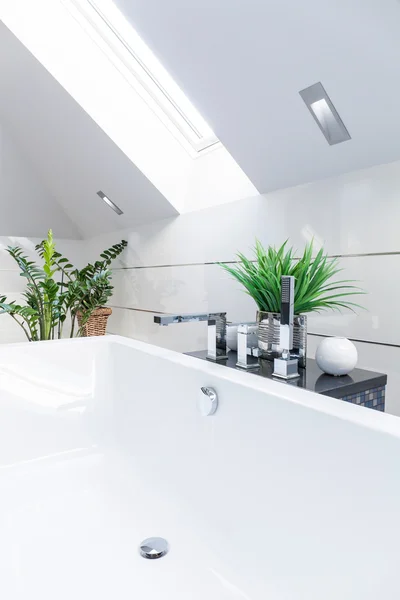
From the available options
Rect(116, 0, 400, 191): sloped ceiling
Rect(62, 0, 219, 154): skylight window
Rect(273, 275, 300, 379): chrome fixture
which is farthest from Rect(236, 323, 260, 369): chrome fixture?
Rect(62, 0, 219, 154): skylight window

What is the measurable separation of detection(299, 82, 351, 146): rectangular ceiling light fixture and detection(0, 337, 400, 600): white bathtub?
1021 mm

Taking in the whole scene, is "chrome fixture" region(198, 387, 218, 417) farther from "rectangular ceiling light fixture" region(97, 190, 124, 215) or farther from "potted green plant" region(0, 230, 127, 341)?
"rectangular ceiling light fixture" region(97, 190, 124, 215)

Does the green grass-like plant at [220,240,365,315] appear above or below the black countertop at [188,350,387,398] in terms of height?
above

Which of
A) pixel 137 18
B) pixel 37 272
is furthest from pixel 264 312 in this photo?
pixel 37 272

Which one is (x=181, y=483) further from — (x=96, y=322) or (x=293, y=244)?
(x=96, y=322)

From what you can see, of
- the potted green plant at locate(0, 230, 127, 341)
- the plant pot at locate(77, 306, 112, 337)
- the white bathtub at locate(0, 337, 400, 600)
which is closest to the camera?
the white bathtub at locate(0, 337, 400, 600)

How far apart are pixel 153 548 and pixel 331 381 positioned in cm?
63

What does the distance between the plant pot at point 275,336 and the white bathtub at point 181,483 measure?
0.21m

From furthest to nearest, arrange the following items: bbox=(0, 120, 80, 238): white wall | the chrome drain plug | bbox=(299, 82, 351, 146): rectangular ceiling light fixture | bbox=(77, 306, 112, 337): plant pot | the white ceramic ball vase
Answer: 1. bbox=(0, 120, 80, 238): white wall
2. bbox=(77, 306, 112, 337): plant pot
3. bbox=(299, 82, 351, 146): rectangular ceiling light fixture
4. the white ceramic ball vase
5. the chrome drain plug

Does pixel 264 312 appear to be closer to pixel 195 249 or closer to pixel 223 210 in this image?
pixel 223 210

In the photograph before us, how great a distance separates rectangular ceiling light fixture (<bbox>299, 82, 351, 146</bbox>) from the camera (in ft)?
5.36

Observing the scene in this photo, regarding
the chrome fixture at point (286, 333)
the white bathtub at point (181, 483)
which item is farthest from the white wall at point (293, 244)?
the white bathtub at point (181, 483)

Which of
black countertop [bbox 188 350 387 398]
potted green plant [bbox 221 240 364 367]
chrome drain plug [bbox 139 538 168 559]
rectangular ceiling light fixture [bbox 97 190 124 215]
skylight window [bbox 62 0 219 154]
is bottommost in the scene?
chrome drain plug [bbox 139 538 168 559]

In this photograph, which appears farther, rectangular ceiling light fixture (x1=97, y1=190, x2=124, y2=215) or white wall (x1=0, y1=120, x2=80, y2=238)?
white wall (x1=0, y1=120, x2=80, y2=238)
